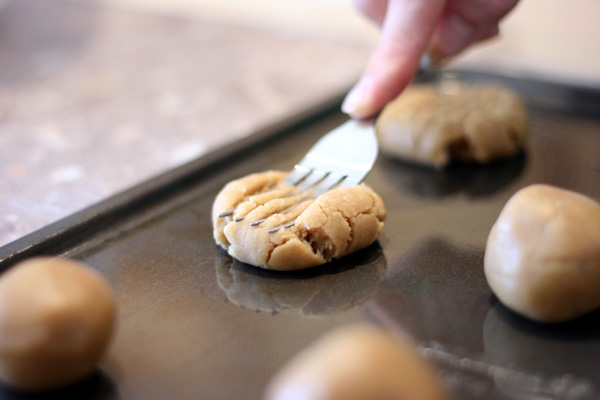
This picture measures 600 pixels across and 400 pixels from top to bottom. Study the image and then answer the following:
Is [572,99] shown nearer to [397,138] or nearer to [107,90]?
[397,138]

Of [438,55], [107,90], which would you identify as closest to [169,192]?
[438,55]

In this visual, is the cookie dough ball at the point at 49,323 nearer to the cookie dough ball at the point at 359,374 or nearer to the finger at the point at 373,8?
the cookie dough ball at the point at 359,374

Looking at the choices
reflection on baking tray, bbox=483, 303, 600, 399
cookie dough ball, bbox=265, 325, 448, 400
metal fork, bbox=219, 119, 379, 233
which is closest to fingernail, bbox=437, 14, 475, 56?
metal fork, bbox=219, 119, 379, 233

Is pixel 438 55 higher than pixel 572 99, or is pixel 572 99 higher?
pixel 438 55

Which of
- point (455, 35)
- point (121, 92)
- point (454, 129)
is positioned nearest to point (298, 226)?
point (454, 129)

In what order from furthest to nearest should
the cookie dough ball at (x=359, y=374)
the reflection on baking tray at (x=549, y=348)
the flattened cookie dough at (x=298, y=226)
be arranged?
the flattened cookie dough at (x=298, y=226)
the reflection on baking tray at (x=549, y=348)
the cookie dough ball at (x=359, y=374)

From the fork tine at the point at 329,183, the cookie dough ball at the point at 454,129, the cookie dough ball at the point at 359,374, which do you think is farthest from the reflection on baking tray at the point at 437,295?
the cookie dough ball at the point at 454,129

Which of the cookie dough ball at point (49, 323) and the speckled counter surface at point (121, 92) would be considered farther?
the speckled counter surface at point (121, 92)
